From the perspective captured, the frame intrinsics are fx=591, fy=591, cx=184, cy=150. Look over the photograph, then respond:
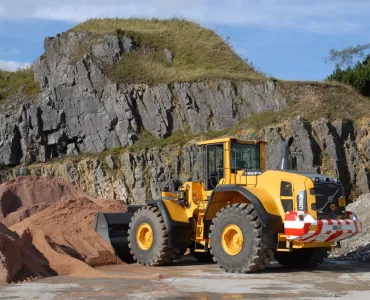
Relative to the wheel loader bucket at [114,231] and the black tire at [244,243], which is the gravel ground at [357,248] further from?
the wheel loader bucket at [114,231]

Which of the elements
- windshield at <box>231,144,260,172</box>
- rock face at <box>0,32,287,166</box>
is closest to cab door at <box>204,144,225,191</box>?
windshield at <box>231,144,260,172</box>

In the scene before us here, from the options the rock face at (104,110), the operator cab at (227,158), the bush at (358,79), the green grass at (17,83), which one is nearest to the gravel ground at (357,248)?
the operator cab at (227,158)

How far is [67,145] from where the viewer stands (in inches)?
1339

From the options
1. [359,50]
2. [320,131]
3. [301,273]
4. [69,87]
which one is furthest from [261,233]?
[359,50]

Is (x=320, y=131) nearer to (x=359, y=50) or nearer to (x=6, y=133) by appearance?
(x=6, y=133)

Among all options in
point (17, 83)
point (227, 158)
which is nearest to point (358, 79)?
point (17, 83)

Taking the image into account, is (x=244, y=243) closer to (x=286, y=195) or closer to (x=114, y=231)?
(x=286, y=195)

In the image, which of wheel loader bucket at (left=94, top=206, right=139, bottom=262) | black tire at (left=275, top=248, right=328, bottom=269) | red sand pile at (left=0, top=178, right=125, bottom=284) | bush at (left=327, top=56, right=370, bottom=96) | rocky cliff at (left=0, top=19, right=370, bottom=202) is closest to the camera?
red sand pile at (left=0, top=178, right=125, bottom=284)

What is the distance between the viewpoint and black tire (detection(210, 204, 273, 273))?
464 inches

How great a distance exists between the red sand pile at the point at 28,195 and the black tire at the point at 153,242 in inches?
276

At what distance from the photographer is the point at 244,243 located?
1201 cm

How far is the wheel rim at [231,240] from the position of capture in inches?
484

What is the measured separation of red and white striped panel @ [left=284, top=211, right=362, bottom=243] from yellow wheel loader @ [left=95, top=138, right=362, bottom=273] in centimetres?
2

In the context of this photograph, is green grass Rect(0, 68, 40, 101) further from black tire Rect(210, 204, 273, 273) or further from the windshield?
black tire Rect(210, 204, 273, 273)
